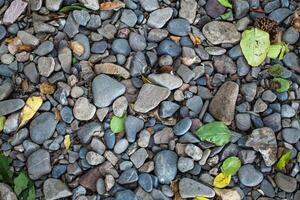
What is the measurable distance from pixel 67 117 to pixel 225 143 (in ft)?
1.95

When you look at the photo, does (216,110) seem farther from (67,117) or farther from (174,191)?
(67,117)

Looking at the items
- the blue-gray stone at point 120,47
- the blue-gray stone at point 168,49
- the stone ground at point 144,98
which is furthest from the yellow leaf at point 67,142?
the blue-gray stone at point 168,49

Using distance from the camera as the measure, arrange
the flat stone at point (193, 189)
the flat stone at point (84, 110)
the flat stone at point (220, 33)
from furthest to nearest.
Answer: the flat stone at point (220, 33) < the flat stone at point (84, 110) < the flat stone at point (193, 189)

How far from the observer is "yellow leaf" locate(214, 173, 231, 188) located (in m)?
1.86

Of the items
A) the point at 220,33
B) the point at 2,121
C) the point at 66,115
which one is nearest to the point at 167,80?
the point at 220,33

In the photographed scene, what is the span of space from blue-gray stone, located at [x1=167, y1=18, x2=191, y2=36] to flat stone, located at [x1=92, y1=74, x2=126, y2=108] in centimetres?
31

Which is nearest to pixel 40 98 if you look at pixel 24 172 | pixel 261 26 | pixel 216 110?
pixel 24 172

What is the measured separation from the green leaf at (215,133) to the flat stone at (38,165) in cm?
56

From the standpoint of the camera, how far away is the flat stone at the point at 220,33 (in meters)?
2.04

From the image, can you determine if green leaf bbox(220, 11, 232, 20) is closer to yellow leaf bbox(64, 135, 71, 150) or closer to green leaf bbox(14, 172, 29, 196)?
yellow leaf bbox(64, 135, 71, 150)

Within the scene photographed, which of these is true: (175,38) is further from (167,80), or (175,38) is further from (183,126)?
(183,126)

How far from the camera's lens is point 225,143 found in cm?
188

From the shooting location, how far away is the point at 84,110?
1938 mm

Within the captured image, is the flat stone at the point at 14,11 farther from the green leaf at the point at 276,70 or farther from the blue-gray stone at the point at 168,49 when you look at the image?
the green leaf at the point at 276,70
